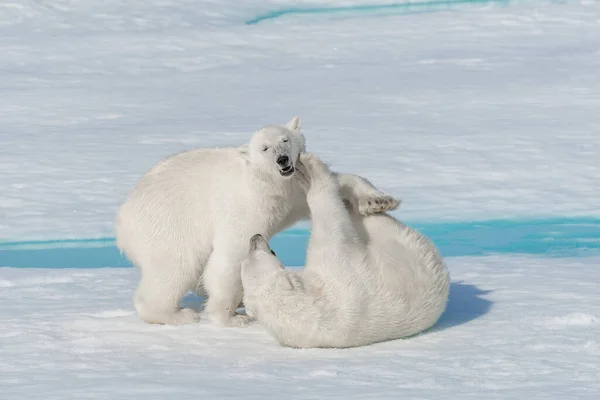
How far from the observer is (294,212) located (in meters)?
3.90

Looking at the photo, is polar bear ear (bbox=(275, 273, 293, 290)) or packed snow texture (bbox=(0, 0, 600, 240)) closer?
polar bear ear (bbox=(275, 273, 293, 290))

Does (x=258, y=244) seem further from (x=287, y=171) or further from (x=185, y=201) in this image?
(x=185, y=201)

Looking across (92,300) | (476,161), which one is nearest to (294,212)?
(92,300)

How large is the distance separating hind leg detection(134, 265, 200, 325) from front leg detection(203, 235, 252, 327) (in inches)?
3.8

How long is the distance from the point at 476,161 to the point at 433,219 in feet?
3.73

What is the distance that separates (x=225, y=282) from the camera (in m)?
3.76

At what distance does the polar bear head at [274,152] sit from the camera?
3.67m

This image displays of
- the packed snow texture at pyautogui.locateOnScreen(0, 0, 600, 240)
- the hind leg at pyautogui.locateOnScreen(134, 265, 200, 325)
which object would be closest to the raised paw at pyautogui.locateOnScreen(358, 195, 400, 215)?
the hind leg at pyautogui.locateOnScreen(134, 265, 200, 325)

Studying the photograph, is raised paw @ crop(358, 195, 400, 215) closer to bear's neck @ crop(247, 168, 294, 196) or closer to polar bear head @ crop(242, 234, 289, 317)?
bear's neck @ crop(247, 168, 294, 196)

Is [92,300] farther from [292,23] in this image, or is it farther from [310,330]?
[292,23]

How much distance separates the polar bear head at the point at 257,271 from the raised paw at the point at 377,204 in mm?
398

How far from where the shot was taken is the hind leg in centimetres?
384

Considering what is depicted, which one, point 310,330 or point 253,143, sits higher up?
point 253,143

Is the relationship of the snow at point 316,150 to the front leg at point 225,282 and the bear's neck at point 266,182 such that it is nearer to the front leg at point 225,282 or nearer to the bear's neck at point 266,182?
the front leg at point 225,282
